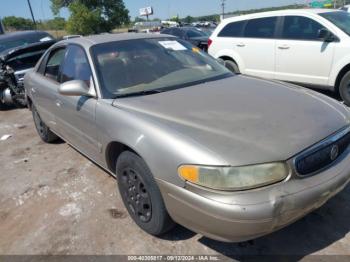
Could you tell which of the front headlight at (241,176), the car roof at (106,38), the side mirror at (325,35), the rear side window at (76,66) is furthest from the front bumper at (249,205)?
the side mirror at (325,35)

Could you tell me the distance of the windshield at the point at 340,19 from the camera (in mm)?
5634

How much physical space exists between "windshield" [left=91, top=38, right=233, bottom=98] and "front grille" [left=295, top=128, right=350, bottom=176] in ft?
4.49

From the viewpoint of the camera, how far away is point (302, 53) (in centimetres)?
600

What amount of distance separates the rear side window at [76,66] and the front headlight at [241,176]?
164cm

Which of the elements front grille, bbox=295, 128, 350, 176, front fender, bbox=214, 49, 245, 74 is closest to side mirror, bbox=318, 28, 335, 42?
front fender, bbox=214, 49, 245, 74

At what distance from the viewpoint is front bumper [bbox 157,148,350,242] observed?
193cm

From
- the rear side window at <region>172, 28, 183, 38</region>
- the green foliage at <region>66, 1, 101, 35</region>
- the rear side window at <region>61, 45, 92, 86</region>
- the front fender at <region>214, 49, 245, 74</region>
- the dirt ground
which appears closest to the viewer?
the dirt ground

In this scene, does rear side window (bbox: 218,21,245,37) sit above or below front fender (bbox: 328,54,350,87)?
above

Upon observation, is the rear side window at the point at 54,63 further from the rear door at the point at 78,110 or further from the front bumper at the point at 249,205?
the front bumper at the point at 249,205

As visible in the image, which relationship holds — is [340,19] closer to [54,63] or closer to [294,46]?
[294,46]

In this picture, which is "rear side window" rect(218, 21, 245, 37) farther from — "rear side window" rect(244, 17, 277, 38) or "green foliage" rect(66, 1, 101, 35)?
"green foliage" rect(66, 1, 101, 35)

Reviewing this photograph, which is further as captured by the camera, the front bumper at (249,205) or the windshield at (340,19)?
the windshield at (340,19)

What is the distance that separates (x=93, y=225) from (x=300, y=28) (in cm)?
516

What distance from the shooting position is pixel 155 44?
139 inches
